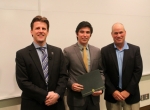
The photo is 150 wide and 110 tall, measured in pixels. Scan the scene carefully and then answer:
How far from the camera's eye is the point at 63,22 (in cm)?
232

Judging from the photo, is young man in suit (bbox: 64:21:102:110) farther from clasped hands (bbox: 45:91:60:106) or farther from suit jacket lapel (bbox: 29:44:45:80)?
suit jacket lapel (bbox: 29:44:45:80)

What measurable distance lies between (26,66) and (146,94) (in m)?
2.74

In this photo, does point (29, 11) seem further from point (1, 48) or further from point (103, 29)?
point (103, 29)

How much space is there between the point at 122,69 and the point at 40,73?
41.2 inches

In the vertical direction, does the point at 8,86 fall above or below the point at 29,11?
below

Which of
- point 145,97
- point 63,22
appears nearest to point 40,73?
point 63,22

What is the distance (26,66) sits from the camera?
60.7 inches

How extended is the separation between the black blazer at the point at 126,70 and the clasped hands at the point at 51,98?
0.76 m

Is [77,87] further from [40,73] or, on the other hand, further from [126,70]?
[126,70]

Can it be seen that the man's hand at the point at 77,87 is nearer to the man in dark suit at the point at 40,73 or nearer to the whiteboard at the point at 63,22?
the man in dark suit at the point at 40,73

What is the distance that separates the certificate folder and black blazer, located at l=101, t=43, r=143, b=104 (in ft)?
0.88

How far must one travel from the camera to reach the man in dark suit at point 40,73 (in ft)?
5.02

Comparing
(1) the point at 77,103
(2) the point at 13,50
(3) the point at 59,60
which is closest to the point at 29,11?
(2) the point at 13,50

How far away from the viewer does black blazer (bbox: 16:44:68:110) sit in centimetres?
152
